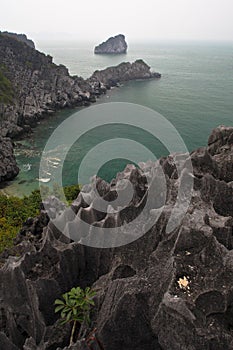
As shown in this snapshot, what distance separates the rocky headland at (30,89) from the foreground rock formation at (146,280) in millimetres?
56387

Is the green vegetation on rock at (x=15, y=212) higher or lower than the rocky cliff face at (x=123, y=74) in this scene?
lower

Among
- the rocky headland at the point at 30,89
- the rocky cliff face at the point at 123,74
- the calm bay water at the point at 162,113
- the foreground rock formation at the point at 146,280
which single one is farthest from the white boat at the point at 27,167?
the rocky cliff face at the point at 123,74

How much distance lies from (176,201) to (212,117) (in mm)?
74570

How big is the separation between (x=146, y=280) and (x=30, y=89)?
8749 cm

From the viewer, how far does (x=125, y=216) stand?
1833 cm

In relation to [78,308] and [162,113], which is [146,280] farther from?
[162,113]

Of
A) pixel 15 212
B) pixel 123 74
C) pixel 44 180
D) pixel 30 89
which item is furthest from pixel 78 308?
pixel 123 74

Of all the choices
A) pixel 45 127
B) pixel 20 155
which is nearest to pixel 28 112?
pixel 45 127

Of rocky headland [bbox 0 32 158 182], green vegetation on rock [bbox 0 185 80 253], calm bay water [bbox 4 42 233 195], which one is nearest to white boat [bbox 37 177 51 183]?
calm bay water [bbox 4 42 233 195]

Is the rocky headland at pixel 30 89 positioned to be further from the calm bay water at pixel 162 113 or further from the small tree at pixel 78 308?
the small tree at pixel 78 308

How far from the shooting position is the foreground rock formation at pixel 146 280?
39.8 ft

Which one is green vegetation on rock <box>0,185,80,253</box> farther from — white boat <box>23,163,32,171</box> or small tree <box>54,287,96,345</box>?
white boat <box>23,163,32,171</box>

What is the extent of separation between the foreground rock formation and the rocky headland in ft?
185

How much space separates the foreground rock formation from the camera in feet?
39.8
